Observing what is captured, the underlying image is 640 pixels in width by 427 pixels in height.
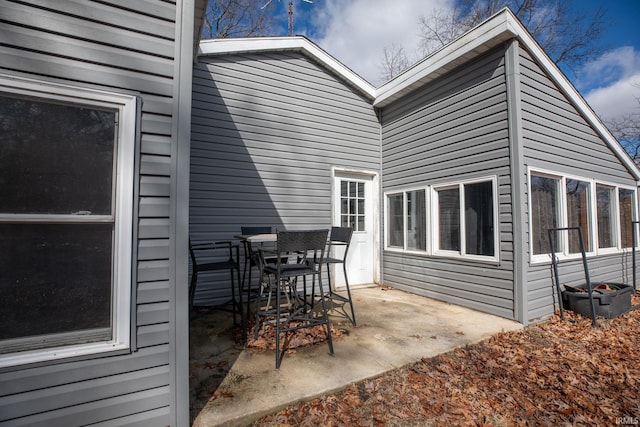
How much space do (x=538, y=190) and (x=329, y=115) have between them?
3574mm

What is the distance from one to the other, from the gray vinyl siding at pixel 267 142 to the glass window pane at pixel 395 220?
0.84m

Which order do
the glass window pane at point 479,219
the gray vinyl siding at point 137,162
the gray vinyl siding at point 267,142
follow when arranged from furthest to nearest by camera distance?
the gray vinyl siding at point 267,142
the glass window pane at point 479,219
the gray vinyl siding at point 137,162

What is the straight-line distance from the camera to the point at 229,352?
2.76 m

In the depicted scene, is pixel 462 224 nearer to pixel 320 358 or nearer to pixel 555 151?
pixel 555 151

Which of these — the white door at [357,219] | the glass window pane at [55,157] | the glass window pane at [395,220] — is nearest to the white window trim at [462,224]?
the glass window pane at [395,220]

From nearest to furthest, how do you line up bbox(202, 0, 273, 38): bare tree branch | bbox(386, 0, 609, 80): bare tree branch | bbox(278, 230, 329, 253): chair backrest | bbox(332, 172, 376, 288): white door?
bbox(278, 230, 329, 253): chair backrest → bbox(332, 172, 376, 288): white door → bbox(386, 0, 609, 80): bare tree branch → bbox(202, 0, 273, 38): bare tree branch

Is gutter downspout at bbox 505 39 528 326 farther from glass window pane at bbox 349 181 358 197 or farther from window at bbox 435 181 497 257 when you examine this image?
glass window pane at bbox 349 181 358 197

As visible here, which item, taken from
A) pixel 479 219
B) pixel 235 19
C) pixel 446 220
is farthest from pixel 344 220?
pixel 235 19

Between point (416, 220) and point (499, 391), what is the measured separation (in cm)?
322

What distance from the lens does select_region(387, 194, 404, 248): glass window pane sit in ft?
18.0

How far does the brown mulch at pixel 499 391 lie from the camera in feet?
6.28

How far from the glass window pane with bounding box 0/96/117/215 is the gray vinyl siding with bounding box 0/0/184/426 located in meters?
0.18

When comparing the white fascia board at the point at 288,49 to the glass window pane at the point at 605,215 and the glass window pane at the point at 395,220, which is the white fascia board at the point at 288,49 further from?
the glass window pane at the point at 605,215

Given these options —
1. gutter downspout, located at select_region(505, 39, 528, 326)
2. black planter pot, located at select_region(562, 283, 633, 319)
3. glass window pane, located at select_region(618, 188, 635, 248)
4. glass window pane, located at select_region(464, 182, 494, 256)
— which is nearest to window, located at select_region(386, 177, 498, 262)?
glass window pane, located at select_region(464, 182, 494, 256)
